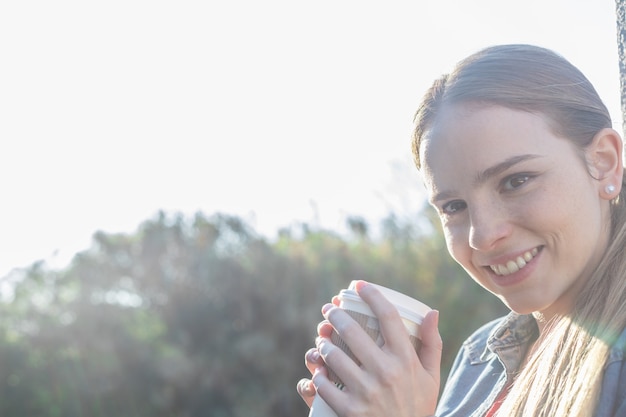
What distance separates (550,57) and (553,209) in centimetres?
43

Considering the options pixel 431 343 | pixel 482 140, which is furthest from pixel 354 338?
pixel 482 140

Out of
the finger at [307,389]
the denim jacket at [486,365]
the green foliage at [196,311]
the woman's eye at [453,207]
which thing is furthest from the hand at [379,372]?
the green foliage at [196,311]

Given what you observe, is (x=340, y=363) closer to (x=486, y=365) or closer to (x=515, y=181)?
(x=515, y=181)

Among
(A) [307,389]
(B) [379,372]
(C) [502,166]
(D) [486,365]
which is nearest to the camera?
(B) [379,372]

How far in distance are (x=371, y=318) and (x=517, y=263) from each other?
15.0 inches

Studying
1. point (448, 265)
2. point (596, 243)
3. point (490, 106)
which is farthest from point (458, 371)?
point (448, 265)

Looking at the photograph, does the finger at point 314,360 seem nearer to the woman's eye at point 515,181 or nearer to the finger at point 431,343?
the finger at point 431,343

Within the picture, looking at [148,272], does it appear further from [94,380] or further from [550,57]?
[550,57]

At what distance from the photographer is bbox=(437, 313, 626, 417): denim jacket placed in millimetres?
2152

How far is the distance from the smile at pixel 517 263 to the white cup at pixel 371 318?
236 mm

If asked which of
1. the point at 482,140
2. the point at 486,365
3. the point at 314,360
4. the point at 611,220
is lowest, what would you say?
the point at 486,365

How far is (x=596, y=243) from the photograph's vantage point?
176cm

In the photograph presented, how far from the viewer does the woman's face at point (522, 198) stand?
1.70 meters

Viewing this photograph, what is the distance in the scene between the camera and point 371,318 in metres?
1.62
